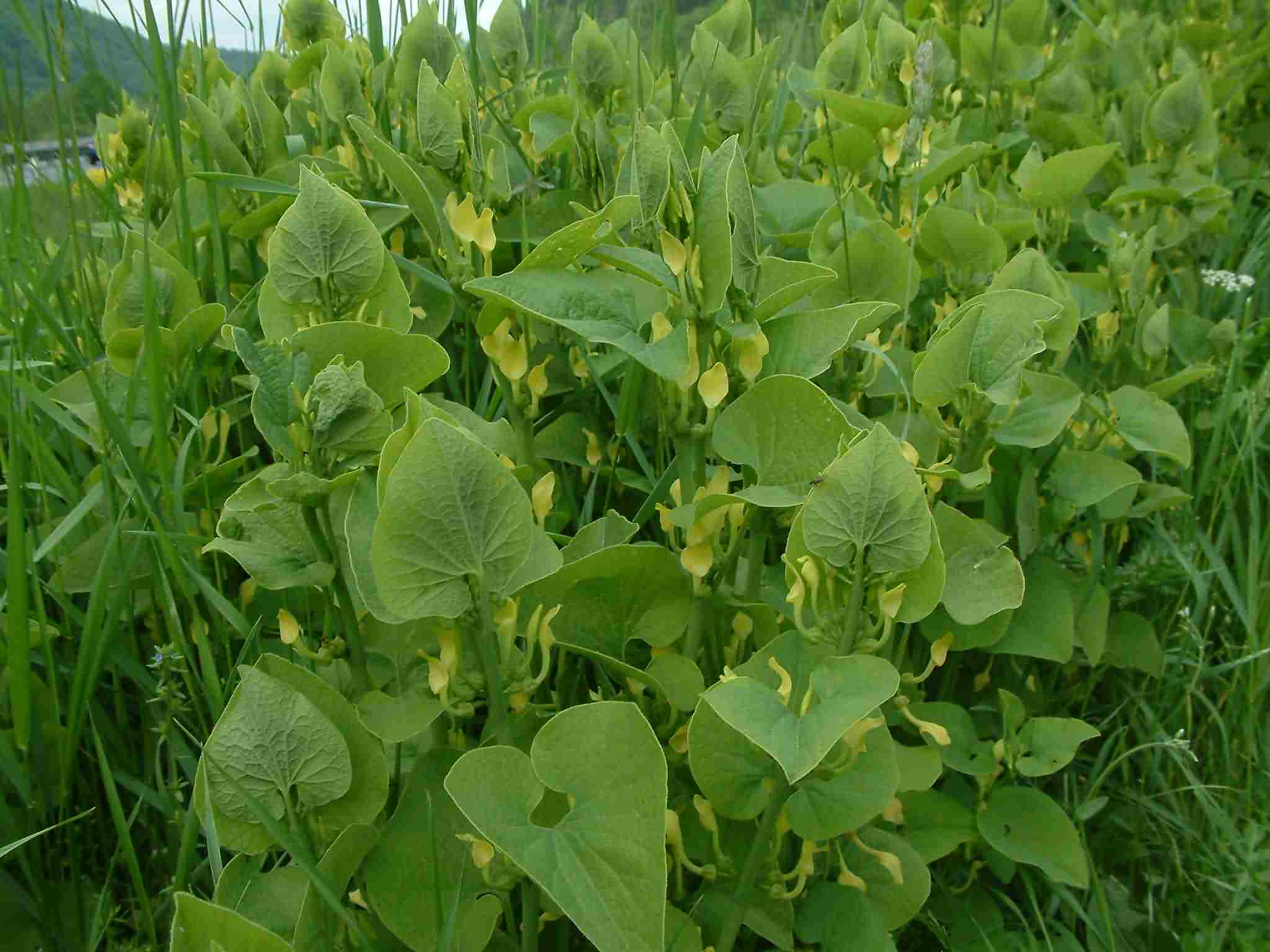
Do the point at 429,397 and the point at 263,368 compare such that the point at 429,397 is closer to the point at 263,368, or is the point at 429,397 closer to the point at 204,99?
the point at 263,368

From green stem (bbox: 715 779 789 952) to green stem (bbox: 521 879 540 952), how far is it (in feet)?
0.50

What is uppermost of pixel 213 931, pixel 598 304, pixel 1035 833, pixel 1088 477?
pixel 598 304

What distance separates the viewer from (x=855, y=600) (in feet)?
2.73

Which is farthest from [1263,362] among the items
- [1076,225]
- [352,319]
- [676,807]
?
[352,319]

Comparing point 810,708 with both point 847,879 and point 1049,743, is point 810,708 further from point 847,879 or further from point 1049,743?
point 1049,743

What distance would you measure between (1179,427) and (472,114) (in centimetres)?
91

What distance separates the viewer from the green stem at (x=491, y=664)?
807 mm

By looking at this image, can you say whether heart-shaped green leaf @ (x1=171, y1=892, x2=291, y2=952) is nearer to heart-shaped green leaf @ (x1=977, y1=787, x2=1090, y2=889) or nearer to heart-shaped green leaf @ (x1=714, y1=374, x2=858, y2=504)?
heart-shaped green leaf @ (x1=714, y1=374, x2=858, y2=504)

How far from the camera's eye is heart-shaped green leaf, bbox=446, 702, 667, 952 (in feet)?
2.33

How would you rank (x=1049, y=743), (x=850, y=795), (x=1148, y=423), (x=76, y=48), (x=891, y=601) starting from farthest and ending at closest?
(x=76, y=48) → (x=1148, y=423) → (x=1049, y=743) → (x=850, y=795) → (x=891, y=601)

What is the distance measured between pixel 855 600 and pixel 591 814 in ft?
0.82

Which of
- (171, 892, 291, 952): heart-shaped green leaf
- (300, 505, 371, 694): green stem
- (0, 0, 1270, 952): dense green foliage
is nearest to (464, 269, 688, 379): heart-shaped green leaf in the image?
(0, 0, 1270, 952): dense green foliage

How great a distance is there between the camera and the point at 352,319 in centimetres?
99

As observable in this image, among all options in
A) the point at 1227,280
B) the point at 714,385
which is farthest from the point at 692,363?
the point at 1227,280
